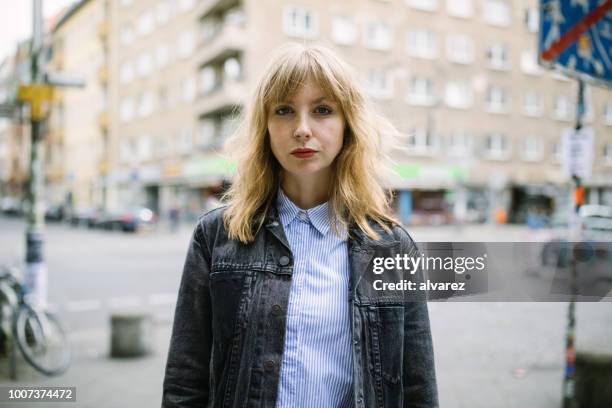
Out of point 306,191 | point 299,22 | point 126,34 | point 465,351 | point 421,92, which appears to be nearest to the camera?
point 306,191

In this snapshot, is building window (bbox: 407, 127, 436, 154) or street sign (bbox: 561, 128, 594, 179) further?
building window (bbox: 407, 127, 436, 154)

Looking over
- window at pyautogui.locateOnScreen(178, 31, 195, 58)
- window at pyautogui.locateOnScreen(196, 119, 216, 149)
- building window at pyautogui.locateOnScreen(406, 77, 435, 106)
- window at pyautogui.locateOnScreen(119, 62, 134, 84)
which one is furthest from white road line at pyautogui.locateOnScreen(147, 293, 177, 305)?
window at pyautogui.locateOnScreen(119, 62, 134, 84)

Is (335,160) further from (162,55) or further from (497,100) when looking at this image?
(162,55)

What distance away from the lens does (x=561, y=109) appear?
34.6 m

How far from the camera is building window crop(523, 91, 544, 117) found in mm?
34000

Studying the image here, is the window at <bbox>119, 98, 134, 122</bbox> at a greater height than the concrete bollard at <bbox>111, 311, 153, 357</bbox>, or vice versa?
the window at <bbox>119, 98, 134, 122</bbox>

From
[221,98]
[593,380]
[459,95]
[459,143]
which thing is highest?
[459,95]

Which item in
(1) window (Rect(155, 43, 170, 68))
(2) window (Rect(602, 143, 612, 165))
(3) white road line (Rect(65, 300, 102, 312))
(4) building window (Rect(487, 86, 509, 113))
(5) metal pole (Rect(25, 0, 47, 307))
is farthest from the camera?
(1) window (Rect(155, 43, 170, 68))

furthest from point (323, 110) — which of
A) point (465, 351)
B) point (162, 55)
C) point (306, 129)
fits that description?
point (162, 55)

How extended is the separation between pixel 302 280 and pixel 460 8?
1317 inches

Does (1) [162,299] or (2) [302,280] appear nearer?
(2) [302,280]

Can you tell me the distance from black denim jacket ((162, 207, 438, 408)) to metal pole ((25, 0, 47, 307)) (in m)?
4.95

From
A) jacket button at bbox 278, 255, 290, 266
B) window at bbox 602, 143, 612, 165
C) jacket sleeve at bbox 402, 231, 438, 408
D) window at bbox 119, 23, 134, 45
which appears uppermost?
window at bbox 119, 23, 134, 45

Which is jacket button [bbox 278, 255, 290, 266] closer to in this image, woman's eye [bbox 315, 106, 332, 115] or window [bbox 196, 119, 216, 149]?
woman's eye [bbox 315, 106, 332, 115]
